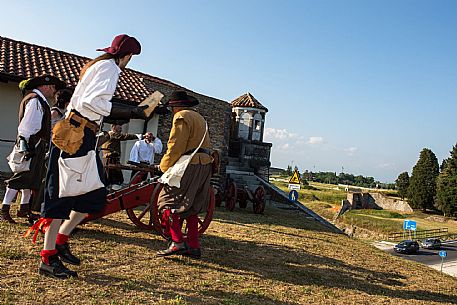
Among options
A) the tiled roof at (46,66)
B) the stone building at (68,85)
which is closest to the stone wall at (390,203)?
the stone building at (68,85)

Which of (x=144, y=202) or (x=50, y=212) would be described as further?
(x=144, y=202)

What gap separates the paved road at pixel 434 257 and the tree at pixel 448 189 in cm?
1057

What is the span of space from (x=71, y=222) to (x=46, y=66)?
403 inches

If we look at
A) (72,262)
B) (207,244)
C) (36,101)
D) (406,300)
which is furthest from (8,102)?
Result: (406,300)

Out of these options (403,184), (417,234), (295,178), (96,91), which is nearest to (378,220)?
(417,234)

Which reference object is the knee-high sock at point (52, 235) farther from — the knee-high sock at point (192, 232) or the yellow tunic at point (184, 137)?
the knee-high sock at point (192, 232)

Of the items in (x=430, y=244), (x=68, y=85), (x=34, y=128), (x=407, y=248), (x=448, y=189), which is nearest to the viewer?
(x=34, y=128)

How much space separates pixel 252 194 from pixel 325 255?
567 centimetres

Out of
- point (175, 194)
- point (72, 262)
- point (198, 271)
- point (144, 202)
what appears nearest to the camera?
point (72, 262)

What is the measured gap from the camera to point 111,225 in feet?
17.7

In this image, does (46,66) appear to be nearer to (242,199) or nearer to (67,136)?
(242,199)

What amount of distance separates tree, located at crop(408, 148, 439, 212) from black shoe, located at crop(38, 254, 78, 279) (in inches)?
2107

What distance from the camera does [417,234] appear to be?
38188mm

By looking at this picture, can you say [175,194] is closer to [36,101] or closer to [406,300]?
[36,101]
